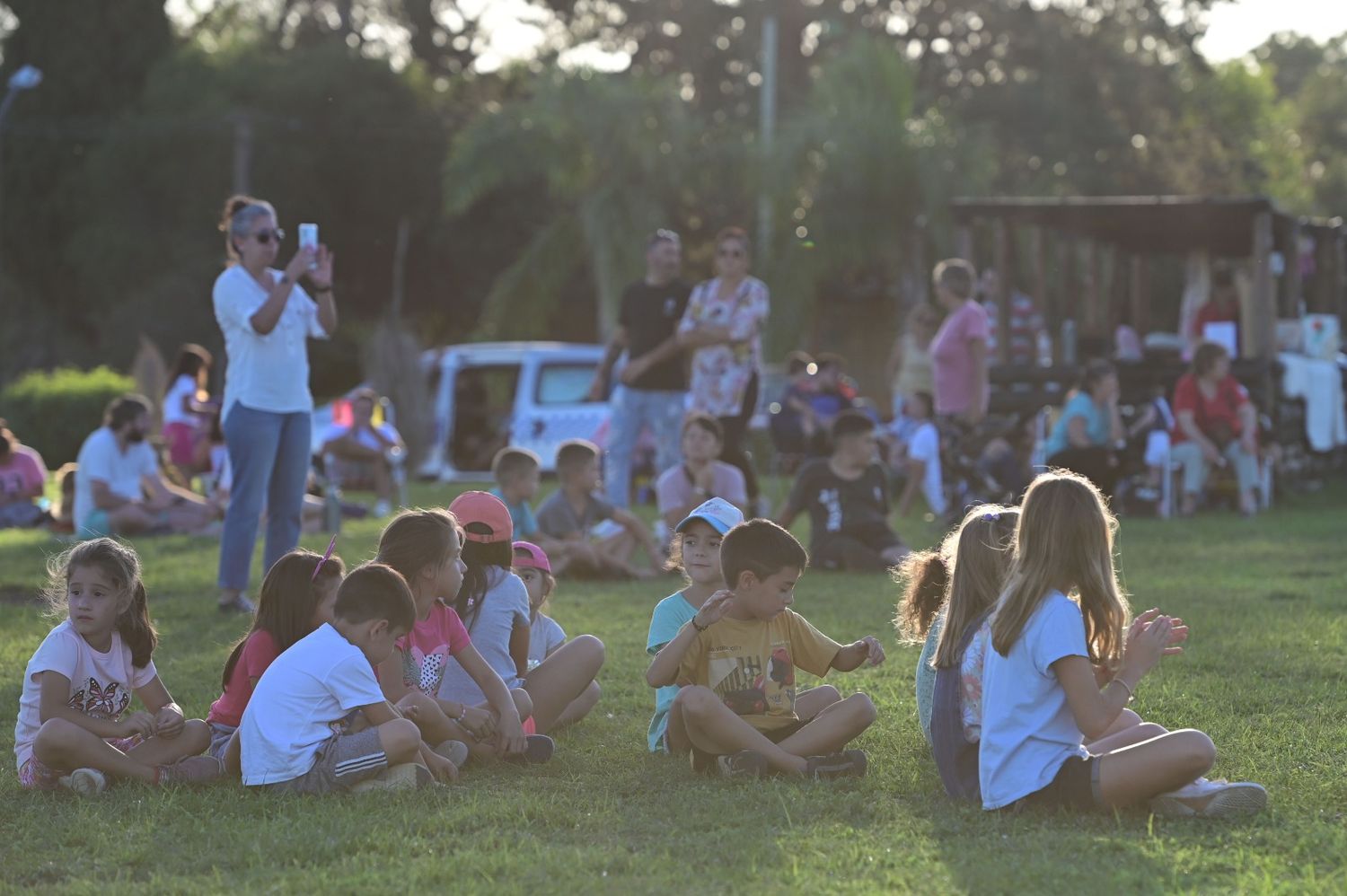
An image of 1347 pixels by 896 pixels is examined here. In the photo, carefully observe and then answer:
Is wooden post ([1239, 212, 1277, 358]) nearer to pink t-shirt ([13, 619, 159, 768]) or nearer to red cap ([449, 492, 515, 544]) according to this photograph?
red cap ([449, 492, 515, 544])

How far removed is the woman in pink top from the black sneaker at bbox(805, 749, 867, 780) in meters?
8.01

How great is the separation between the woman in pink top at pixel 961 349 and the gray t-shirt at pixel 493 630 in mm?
7631

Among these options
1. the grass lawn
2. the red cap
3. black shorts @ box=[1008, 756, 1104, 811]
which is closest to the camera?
the grass lawn

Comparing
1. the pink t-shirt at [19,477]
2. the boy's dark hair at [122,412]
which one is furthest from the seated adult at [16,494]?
the boy's dark hair at [122,412]

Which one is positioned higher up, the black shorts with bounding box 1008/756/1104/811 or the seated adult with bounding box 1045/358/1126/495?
the seated adult with bounding box 1045/358/1126/495

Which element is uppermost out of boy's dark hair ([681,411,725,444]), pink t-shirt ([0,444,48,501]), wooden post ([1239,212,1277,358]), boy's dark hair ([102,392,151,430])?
wooden post ([1239,212,1277,358])

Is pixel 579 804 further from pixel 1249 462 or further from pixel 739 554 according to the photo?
pixel 1249 462

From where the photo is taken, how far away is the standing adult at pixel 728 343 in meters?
11.9

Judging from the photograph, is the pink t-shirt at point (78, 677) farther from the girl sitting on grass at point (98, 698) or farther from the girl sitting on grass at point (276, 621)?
the girl sitting on grass at point (276, 621)

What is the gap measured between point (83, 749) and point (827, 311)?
2964 centimetres

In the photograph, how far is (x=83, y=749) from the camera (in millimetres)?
5406

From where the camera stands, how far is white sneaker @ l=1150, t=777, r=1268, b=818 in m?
4.89

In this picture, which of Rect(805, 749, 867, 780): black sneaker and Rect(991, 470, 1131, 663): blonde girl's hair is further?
Rect(805, 749, 867, 780): black sneaker

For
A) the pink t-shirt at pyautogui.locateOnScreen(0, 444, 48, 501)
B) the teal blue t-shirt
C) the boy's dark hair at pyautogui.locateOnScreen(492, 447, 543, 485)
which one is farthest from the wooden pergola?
the pink t-shirt at pyautogui.locateOnScreen(0, 444, 48, 501)
